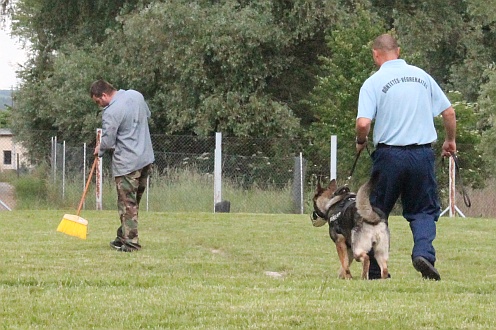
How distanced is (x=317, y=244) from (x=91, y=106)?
700 inches

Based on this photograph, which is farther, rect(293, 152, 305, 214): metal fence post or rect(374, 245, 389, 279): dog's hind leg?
rect(293, 152, 305, 214): metal fence post

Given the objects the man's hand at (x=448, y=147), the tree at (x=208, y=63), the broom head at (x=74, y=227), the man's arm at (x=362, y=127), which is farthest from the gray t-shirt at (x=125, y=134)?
the tree at (x=208, y=63)

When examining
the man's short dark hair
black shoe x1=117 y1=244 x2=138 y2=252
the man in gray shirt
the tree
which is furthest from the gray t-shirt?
the tree

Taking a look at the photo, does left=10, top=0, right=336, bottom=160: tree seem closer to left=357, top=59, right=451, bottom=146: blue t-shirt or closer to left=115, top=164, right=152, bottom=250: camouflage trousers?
left=115, top=164, right=152, bottom=250: camouflage trousers

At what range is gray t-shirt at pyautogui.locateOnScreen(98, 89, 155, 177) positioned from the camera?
410 inches

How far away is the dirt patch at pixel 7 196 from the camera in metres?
23.5

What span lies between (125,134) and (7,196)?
16.0 metres

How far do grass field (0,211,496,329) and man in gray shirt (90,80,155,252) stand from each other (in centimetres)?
44

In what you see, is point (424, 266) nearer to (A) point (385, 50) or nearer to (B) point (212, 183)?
(A) point (385, 50)

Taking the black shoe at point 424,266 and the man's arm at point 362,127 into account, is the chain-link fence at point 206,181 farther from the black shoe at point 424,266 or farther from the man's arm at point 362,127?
the man's arm at point 362,127

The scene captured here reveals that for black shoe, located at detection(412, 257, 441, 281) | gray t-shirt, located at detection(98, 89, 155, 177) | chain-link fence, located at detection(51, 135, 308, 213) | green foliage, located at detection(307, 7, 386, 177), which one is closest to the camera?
black shoe, located at detection(412, 257, 441, 281)

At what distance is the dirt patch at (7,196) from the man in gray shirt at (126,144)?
11944mm

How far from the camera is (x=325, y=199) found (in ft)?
28.7

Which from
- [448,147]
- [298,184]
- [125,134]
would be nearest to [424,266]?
[448,147]
